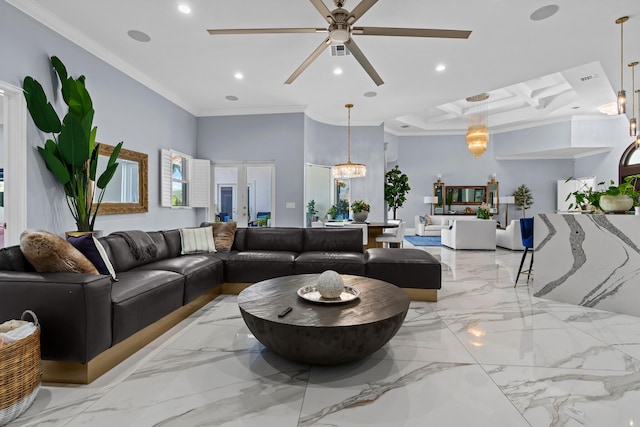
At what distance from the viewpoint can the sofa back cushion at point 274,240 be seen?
4.23 metres

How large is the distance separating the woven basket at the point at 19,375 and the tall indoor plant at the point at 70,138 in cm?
226

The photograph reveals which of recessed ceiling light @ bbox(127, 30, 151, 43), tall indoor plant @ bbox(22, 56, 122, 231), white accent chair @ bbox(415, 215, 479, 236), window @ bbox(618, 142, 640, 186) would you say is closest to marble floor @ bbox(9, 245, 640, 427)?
tall indoor plant @ bbox(22, 56, 122, 231)

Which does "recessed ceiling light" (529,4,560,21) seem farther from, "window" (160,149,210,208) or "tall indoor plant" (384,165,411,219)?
"window" (160,149,210,208)

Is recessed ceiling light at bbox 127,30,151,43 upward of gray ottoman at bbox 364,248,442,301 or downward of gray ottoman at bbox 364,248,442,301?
upward

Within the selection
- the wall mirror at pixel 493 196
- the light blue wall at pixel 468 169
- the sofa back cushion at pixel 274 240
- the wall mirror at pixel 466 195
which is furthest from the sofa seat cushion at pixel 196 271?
the wall mirror at pixel 493 196

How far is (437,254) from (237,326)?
17.3 ft

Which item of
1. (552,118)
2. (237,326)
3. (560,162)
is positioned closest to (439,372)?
(237,326)

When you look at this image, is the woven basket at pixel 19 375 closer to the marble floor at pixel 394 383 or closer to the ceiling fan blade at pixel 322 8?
the marble floor at pixel 394 383

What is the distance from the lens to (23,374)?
5.07ft

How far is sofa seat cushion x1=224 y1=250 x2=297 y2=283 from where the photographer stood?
3578mm

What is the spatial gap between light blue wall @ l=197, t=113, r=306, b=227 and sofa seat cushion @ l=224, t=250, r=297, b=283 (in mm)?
3015

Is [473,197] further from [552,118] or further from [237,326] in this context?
[237,326]

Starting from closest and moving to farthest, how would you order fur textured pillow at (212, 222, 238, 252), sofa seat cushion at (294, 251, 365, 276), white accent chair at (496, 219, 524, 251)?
sofa seat cushion at (294, 251, 365, 276) < fur textured pillow at (212, 222, 238, 252) < white accent chair at (496, 219, 524, 251)

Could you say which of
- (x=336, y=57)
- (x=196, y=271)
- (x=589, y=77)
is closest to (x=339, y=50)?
(x=336, y=57)
